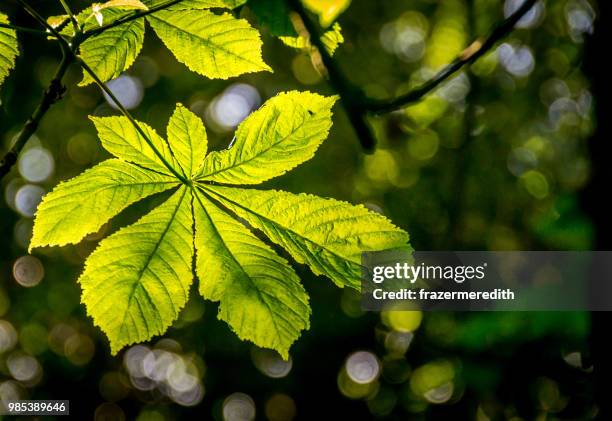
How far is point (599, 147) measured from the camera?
0.89 metres

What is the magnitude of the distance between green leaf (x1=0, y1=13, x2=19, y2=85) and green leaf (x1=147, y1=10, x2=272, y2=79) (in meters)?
0.21

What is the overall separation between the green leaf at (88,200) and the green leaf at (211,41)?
21cm

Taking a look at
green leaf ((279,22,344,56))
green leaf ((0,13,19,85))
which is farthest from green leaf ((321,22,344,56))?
green leaf ((0,13,19,85))

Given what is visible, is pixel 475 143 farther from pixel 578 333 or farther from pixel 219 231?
pixel 219 231

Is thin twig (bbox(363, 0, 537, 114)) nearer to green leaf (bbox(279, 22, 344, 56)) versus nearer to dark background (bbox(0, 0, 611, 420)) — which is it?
green leaf (bbox(279, 22, 344, 56))

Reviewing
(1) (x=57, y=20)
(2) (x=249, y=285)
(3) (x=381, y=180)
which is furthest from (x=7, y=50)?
(3) (x=381, y=180)

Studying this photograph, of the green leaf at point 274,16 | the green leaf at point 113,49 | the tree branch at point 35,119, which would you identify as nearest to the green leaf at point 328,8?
the green leaf at point 274,16

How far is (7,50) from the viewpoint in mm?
862

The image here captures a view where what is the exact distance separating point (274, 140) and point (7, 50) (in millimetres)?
444

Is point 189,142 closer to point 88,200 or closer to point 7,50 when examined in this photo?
point 88,200

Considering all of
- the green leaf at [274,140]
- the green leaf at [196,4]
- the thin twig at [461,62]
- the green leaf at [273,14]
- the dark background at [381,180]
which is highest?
the dark background at [381,180]

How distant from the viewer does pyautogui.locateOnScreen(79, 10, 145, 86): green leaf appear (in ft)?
2.94

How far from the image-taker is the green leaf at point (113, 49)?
897mm

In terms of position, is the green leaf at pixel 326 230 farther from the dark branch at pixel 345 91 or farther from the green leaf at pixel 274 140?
the dark branch at pixel 345 91
